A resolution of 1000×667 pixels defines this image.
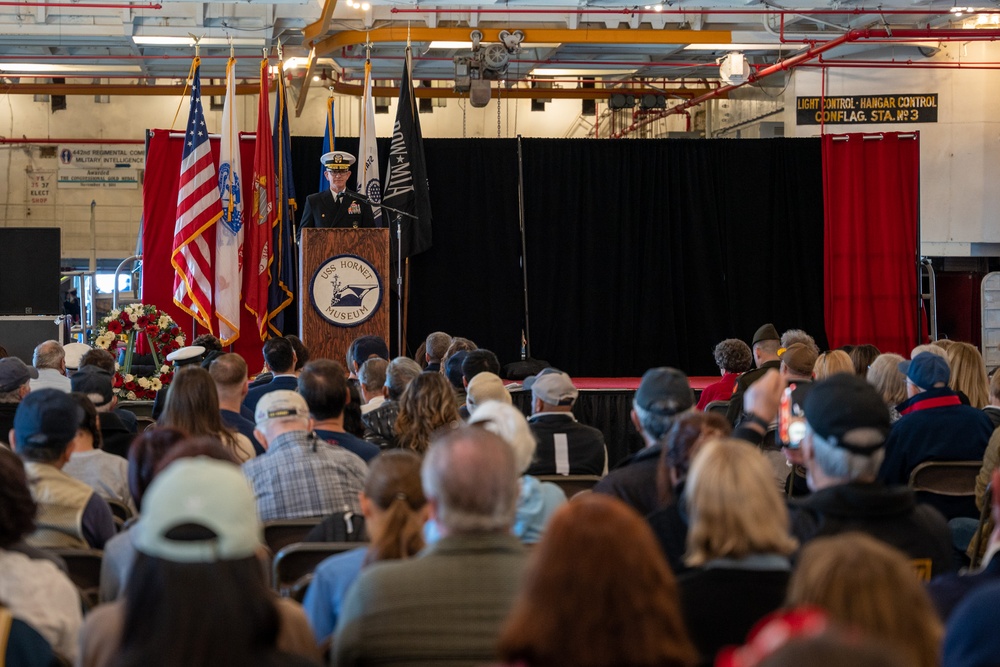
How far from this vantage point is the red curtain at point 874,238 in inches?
416

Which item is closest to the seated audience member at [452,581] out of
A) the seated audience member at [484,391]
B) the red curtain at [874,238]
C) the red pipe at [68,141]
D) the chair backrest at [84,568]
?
the chair backrest at [84,568]

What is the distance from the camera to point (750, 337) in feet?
35.9

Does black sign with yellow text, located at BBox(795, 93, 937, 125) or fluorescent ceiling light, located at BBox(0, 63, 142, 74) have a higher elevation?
fluorescent ceiling light, located at BBox(0, 63, 142, 74)

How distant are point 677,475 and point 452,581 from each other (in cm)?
124

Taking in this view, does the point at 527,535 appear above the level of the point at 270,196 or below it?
below

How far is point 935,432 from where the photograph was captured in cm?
443

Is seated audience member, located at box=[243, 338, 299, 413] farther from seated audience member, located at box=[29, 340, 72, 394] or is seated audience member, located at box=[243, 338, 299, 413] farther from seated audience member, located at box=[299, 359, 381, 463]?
seated audience member, located at box=[299, 359, 381, 463]

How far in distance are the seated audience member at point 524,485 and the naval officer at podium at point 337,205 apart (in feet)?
18.6

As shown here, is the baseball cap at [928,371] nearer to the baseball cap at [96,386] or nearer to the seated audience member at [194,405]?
the seated audience member at [194,405]

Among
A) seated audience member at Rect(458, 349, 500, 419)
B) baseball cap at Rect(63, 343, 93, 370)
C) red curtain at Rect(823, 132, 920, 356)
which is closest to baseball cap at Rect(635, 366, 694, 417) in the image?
seated audience member at Rect(458, 349, 500, 419)

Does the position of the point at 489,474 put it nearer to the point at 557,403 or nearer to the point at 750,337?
the point at 557,403

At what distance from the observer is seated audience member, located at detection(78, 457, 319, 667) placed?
154 centimetres

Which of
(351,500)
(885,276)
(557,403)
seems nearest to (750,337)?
(885,276)

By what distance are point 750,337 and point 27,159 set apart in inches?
391
